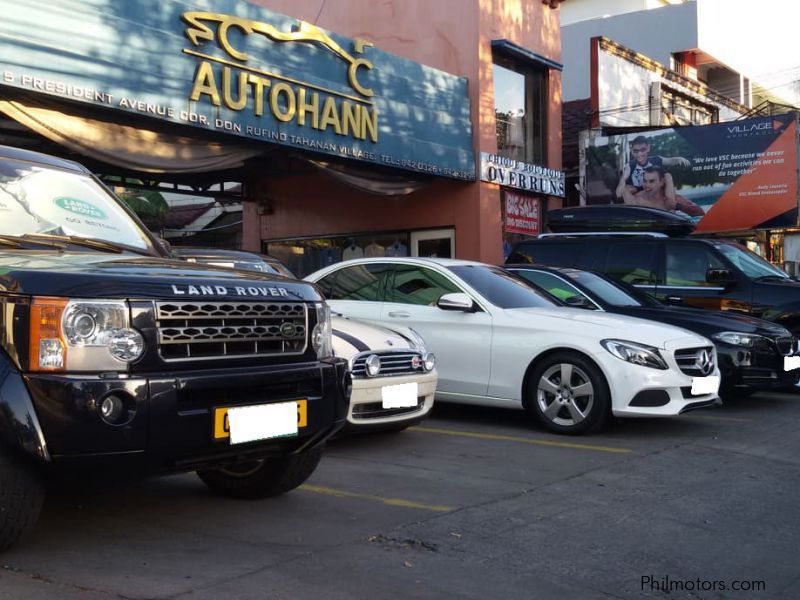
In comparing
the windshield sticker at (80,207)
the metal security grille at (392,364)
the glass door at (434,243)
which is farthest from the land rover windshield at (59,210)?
the glass door at (434,243)

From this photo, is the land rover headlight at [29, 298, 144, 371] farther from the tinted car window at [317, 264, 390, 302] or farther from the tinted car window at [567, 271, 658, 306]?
the tinted car window at [567, 271, 658, 306]

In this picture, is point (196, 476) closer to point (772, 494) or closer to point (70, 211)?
point (70, 211)

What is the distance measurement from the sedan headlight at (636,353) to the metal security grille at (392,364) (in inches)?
64.3

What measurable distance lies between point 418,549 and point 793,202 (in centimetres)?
1387

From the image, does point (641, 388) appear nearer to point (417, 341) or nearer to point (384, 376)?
point (417, 341)

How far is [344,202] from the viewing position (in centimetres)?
1780

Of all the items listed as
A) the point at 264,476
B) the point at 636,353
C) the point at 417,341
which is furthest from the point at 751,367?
the point at 264,476

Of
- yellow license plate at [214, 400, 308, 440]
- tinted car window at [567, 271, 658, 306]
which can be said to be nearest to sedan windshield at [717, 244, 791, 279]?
tinted car window at [567, 271, 658, 306]

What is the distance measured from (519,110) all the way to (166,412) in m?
15.0

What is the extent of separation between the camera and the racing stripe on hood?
21.6ft

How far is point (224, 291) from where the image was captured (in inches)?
159

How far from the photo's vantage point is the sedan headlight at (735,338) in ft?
29.1

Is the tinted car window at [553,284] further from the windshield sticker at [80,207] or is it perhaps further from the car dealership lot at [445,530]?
the windshield sticker at [80,207]

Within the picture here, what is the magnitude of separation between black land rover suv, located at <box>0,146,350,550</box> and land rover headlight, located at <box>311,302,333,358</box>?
1cm
